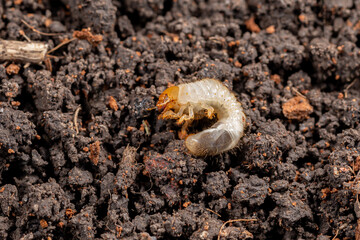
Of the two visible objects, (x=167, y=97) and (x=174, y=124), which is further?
(x=174, y=124)

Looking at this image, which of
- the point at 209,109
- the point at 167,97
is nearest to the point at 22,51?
the point at 167,97

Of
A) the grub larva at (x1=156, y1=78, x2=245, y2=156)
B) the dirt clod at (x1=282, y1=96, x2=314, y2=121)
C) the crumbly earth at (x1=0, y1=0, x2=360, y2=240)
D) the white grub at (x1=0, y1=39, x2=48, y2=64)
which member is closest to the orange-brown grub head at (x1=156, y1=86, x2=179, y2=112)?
the grub larva at (x1=156, y1=78, x2=245, y2=156)

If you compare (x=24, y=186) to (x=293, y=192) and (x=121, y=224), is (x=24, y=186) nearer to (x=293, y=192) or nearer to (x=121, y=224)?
(x=121, y=224)

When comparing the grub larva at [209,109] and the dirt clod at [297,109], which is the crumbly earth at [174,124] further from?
the grub larva at [209,109]

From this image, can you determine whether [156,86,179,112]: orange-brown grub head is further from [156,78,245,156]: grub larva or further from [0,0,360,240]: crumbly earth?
[0,0,360,240]: crumbly earth

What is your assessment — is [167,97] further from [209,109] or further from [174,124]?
[209,109]

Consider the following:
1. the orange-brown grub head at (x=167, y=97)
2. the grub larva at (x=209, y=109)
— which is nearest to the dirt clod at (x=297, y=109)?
the grub larva at (x=209, y=109)

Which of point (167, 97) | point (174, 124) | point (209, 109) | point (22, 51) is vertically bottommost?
point (174, 124)
